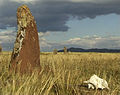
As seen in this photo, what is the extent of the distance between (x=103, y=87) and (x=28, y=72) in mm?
3433

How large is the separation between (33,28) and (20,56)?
4.22 feet

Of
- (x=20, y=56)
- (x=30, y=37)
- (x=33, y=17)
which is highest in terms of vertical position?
(x=33, y=17)

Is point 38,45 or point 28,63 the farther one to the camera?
point 38,45

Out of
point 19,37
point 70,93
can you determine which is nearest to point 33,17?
point 19,37

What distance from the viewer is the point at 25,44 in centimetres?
788

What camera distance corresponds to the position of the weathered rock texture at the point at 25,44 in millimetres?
7625

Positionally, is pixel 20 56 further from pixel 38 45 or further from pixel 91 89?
pixel 91 89

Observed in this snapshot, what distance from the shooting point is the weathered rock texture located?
7.62 m

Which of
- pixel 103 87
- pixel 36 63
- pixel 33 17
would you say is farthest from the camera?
pixel 33 17

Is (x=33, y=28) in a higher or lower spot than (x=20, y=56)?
higher

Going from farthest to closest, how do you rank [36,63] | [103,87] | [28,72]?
[36,63], [28,72], [103,87]

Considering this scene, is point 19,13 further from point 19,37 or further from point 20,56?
point 20,56

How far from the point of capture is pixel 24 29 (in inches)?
316

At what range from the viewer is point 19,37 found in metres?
8.02
